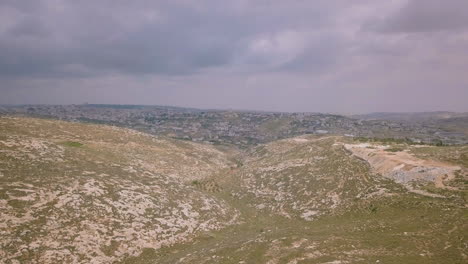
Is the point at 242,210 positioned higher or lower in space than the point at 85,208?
lower

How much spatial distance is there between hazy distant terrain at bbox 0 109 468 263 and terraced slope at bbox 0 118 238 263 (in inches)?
7.0

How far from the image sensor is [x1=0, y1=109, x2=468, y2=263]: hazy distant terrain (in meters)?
33.6

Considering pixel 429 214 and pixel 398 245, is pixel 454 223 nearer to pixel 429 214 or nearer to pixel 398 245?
pixel 429 214

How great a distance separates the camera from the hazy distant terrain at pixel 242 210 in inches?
1324

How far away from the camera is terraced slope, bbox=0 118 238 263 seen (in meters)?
36.0

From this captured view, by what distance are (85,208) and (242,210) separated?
27.1 metres

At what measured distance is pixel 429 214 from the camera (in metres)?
39.5

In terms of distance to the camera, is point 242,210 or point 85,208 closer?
point 85,208

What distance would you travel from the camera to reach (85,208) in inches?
1727

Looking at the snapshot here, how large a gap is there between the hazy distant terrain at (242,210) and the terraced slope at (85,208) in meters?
0.18

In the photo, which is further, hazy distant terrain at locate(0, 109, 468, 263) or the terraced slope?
the terraced slope

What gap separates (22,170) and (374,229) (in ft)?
171

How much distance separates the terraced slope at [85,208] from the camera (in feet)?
118

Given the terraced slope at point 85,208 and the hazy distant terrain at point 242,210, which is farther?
the terraced slope at point 85,208
